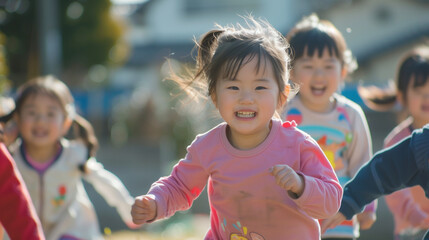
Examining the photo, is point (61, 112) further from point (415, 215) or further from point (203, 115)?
point (203, 115)

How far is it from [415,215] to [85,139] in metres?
2.50

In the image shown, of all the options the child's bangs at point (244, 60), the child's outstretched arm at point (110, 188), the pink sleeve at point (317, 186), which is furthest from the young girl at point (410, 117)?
the child's bangs at point (244, 60)

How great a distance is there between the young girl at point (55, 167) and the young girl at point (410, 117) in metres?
1.93

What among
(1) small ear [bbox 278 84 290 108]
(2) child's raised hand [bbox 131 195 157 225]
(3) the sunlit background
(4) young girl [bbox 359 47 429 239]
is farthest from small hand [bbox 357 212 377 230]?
Answer: (2) child's raised hand [bbox 131 195 157 225]

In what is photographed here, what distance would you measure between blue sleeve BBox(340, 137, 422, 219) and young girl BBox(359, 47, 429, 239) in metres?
1.50

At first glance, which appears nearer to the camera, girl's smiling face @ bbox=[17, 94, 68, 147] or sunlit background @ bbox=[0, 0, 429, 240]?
girl's smiling face @ bbox=[17, 94, 68, 147]

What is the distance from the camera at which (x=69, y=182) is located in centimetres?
499

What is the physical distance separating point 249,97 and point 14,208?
1207 mm

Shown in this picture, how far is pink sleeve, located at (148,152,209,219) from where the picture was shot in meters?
3.09

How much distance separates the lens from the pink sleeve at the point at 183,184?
10.1ft

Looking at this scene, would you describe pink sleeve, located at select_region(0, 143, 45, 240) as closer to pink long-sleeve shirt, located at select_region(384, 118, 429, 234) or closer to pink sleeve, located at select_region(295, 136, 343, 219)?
pink sleeve, located at select_region(295, 136, 343, 219)

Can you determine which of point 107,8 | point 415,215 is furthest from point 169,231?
point 107,8

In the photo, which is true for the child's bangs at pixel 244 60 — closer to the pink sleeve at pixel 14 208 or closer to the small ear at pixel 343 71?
the pink sleeve at pixel 14 208

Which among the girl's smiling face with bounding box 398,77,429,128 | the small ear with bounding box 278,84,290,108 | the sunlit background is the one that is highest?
the sunlit background
